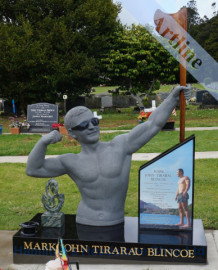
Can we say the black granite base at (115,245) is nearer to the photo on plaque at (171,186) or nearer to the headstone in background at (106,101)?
the photo on plaque at (171,186)

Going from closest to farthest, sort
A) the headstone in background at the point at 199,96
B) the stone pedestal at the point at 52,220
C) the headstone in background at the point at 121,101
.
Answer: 1. the stone pedestal at the point at 52,220
2. the headstone in background at the point at 121,101
3. the headstone in background at the point at 199,96

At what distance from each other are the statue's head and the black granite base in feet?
3.64

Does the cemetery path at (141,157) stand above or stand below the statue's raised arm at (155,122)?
below

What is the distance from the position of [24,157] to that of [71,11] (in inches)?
524

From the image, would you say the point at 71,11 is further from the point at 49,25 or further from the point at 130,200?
the point at 130,200

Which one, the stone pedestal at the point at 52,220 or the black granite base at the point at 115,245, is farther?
the stone pedestal at the point at 52,220

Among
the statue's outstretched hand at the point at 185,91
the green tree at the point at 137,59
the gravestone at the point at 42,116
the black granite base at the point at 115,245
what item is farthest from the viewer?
the green tree at the point at 137,59

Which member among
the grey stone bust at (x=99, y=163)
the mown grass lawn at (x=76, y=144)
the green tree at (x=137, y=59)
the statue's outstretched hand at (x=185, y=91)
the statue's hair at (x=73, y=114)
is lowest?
the mown grass lawn at (x=76, y=144)

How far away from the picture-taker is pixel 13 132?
1741 cm

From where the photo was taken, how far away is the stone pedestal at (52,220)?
205 inches

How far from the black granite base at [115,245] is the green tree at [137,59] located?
18980 mm

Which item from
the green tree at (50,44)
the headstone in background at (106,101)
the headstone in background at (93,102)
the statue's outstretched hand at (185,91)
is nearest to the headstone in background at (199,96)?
the headstone in background at (106,101)

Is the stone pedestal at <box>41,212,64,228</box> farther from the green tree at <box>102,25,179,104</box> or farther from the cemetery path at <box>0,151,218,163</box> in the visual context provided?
the green tree at <box>102,25,179,104</box>

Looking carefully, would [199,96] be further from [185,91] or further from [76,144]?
[185,91]
